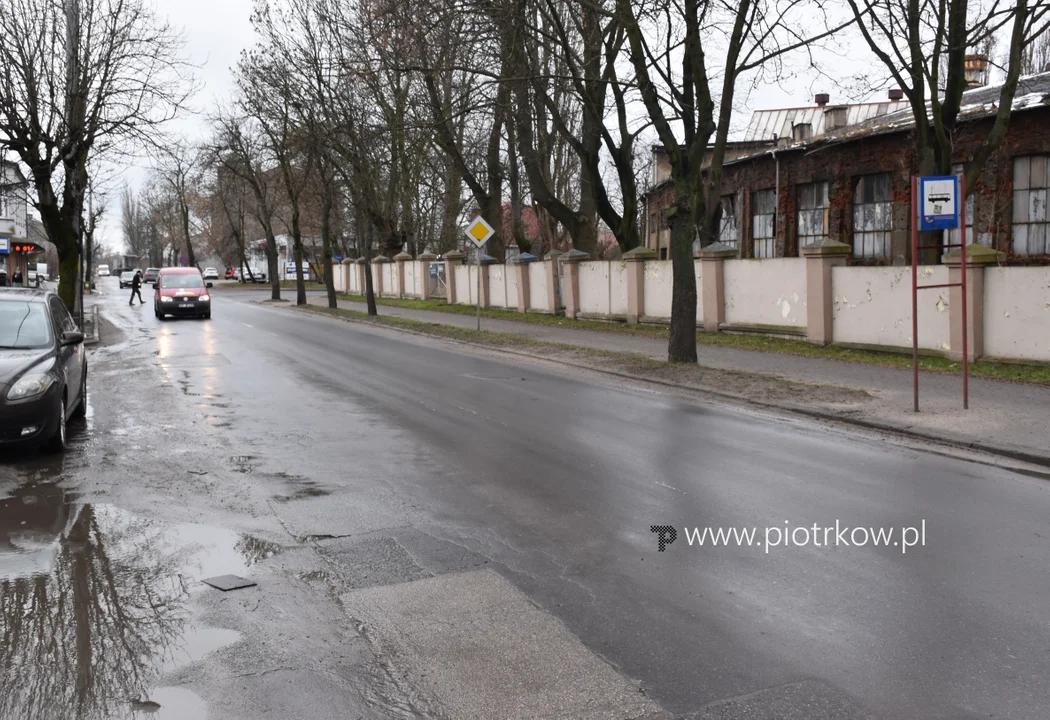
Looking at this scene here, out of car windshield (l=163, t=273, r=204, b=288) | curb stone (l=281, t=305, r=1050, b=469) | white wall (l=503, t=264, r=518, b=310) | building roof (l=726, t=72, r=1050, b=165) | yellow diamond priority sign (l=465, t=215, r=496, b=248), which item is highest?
building roof (l=726, t=72, r=1050, b=165)

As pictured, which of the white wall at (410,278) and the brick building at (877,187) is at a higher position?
the brick building at (877,187)

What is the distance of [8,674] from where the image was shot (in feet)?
14.3

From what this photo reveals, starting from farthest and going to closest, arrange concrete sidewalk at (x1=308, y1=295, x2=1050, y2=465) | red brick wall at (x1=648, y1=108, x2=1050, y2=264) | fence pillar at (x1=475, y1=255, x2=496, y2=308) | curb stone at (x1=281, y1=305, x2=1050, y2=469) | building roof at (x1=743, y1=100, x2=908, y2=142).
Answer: building roof at (x1=743, y1=100, x2=908, y2=142)
fence pillar at (x1=475, y1=255, x2=496, y2=308)
red brick wall at (x1=648, y1=108, x2=1050, y2=264)
concrete sidewalk at (x1=308, y1=295, x2=1050, y2=465)
curb stone at (x1=281, y1=305, x2=1050, y2=469)

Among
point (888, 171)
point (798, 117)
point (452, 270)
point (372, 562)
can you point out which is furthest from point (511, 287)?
point (372, 562)

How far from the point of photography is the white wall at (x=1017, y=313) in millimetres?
15492

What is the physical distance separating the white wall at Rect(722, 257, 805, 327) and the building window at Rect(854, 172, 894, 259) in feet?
32.9

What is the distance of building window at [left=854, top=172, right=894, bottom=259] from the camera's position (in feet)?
99.4

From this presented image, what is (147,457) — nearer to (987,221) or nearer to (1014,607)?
(1014,607)

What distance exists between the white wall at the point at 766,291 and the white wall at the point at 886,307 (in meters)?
1.24

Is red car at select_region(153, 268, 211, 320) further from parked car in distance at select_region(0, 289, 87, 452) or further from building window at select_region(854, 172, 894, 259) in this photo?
parked car in distance at select_region(0, 289, 87, 452)

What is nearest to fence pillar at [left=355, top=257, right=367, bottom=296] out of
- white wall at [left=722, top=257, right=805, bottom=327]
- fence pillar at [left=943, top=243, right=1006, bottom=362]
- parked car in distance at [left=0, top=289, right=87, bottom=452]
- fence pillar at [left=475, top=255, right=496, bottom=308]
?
fence pillar at [left=475, top=255, right=496, bottom=308]

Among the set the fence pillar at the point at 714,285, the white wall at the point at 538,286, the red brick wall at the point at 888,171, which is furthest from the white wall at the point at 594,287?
the red brick wall at the point at 888,171

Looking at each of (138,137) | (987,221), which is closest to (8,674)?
(138,137)

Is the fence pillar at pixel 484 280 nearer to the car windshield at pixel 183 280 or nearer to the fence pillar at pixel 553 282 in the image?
the fence pillar at pixel 553 282
